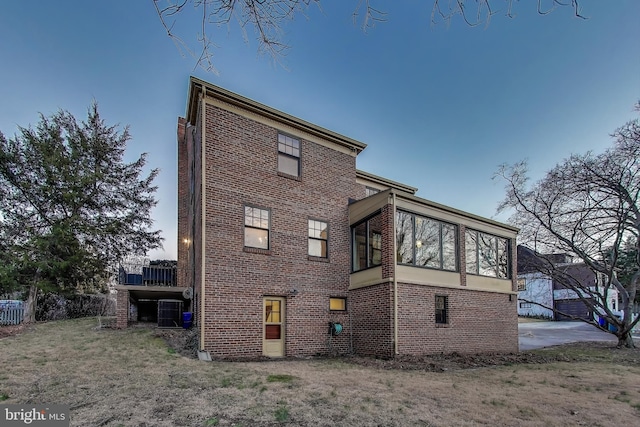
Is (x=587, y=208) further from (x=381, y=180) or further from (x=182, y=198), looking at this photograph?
(x=182, y=198)

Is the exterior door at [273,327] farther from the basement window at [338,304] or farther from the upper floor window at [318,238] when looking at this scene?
the upper floor window at [318,238]

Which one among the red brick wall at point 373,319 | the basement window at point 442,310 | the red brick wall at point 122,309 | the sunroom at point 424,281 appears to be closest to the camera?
the red brick wall at point 373,319

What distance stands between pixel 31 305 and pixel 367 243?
15.1 metres

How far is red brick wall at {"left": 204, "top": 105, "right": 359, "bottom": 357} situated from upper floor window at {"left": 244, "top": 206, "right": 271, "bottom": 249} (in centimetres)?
19

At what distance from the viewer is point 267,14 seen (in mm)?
2994

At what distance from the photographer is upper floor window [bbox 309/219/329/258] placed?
12070 millimetres

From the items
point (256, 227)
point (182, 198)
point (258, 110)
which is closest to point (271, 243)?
point (256, 227)

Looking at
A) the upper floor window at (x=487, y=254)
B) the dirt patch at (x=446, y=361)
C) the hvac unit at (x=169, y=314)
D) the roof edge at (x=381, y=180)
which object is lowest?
the dirt patch at (x=446, y=361)

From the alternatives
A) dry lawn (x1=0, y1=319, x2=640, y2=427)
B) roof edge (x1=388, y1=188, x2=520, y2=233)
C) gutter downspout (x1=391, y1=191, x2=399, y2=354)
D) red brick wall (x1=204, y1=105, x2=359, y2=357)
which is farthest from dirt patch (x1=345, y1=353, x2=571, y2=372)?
roof edge (x1=388, y1=188, x2=520, y2=233)

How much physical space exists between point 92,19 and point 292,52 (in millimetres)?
2791

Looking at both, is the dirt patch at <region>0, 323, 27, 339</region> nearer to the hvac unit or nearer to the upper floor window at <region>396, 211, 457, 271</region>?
the hvac unit

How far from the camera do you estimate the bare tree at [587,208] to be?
15.5 m

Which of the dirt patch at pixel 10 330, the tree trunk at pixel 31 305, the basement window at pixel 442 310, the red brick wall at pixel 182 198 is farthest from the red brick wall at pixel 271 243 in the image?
the tree trunk at pixel 31 305

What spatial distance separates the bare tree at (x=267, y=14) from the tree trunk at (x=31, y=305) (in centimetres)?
1798
